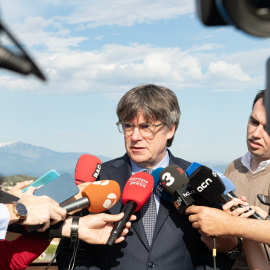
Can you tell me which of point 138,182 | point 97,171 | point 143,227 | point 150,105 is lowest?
point 143,227

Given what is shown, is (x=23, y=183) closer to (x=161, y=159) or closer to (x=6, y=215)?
(x=6, y=215)

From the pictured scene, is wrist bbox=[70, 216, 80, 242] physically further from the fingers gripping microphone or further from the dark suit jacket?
the fingers gripping microphone

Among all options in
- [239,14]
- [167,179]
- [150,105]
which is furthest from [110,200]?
[239,14]

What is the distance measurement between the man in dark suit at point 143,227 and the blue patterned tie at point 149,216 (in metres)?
0.02

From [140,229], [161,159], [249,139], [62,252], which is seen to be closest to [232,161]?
[249,139]

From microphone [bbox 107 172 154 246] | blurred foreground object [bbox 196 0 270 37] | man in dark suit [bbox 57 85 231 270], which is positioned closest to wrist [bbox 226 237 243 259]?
man in dark suit [bbox 57 85 231 270]

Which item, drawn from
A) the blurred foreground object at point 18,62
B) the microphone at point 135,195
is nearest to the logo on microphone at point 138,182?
the microphone at point 135,195

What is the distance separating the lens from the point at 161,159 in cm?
389

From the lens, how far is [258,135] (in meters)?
3.77

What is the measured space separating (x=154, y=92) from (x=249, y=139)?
982 millimetres

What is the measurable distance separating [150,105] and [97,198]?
1.11 metres

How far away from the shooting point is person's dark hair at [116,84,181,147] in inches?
146

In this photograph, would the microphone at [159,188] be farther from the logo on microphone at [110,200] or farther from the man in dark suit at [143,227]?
the logo on microphone at [110,200]

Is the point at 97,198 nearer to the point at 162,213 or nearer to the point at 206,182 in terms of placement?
the point at 162,213
